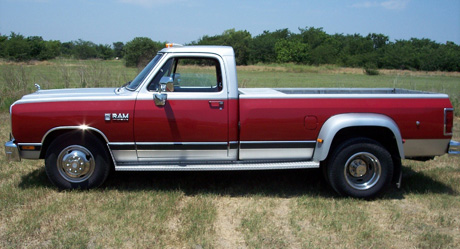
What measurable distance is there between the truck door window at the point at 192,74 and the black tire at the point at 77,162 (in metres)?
1.04

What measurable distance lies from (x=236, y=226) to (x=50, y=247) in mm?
→ 1897

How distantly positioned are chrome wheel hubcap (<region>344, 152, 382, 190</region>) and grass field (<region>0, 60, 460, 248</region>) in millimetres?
236

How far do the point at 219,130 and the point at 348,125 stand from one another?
1586 millimetres

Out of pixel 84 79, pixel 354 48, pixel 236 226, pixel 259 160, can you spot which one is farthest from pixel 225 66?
pixel 354 48

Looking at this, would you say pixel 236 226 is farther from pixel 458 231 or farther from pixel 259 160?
pixel 458 231

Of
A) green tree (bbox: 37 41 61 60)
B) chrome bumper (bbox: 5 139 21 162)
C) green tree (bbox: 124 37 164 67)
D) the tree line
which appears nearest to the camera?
chrome bumper (bbox: 5 139 21 162)

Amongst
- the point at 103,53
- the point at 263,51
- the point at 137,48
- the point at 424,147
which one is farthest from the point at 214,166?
the point at 263,51

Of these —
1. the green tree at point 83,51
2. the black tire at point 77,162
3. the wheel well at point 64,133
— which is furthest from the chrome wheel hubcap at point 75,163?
the green tree at point 83,51

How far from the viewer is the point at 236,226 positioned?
443cm

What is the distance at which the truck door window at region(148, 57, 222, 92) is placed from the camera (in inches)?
204

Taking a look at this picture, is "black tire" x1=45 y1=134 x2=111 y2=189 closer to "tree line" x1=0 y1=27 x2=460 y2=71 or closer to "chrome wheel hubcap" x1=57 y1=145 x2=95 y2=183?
"chrome wheel hubcap" x1=57 y1=145 x2=95 y2=183

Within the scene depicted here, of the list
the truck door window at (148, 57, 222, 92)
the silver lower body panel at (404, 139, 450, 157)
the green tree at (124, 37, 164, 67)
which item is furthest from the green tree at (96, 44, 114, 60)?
the silver lower body panel at (404, 139, 450, 157)

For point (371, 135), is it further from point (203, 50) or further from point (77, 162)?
point (77, 162)

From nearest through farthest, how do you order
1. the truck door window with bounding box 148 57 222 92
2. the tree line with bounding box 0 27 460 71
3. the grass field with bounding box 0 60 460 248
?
the grass field with bounding box 0 60 460 248
the truck door window with bounding box 148 57 222 92
the tree line with bounding box 0 27 460 71
